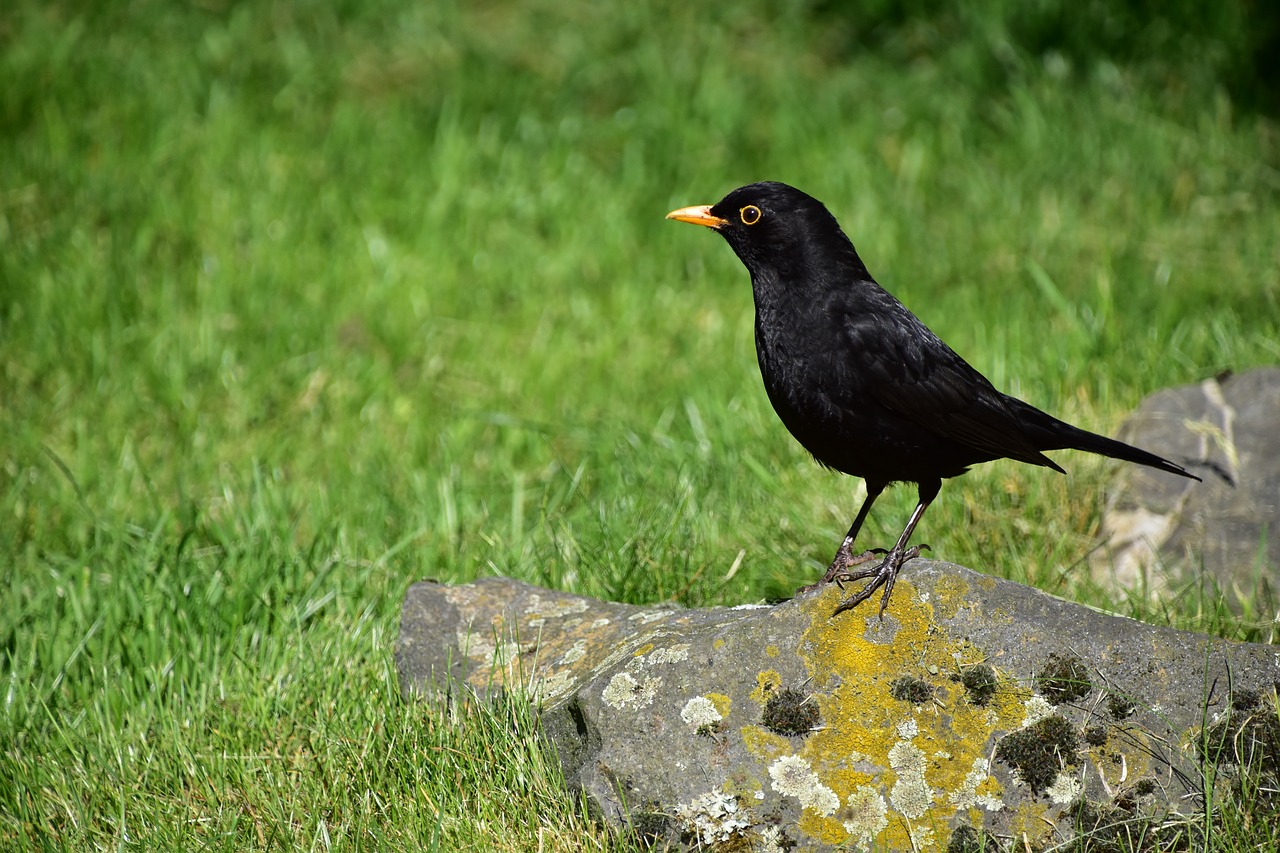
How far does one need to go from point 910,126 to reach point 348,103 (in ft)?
11.5

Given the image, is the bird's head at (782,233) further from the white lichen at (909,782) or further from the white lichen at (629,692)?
the white lichen at (909,782)

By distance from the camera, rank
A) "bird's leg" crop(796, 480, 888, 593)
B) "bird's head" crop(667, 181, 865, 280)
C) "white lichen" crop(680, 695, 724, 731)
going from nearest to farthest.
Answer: "white lichen" crop(680, 695, 724, 731) < "bird's leg" crop(796, 480, 888, 593) < "bird's head" crop(667, 181, 865, 280)

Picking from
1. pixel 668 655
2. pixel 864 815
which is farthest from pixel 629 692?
pixel 864 815

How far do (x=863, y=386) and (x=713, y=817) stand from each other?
123 centimetres

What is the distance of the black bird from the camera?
3.44m

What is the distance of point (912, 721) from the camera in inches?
116

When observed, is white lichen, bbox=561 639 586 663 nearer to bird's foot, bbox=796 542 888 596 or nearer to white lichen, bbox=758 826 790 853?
bird's foot, bbox=796 542 888 596

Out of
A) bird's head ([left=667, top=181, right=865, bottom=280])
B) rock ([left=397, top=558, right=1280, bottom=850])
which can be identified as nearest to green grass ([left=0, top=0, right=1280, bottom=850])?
rock ([left=397, top=558, right=1280, bottom=850])

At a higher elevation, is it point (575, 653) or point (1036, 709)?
point (1036, 709)

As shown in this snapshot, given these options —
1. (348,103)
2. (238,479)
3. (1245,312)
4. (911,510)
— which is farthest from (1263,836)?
(348,103)

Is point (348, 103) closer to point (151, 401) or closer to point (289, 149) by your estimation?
point (289, 149)

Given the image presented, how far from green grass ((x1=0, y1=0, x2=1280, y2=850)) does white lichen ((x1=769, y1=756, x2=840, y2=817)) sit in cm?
47

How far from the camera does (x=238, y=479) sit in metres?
5.27

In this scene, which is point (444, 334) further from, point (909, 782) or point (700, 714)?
point (909, 782)
